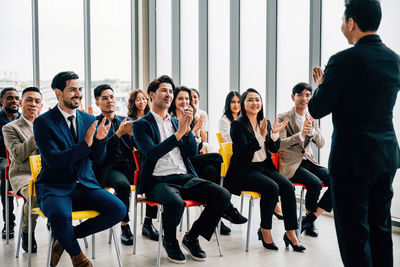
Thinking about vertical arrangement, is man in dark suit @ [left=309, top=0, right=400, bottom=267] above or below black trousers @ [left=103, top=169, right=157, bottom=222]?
above

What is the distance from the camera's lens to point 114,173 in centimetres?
381

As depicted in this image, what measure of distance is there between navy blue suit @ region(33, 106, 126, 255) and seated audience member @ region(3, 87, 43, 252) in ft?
1.49

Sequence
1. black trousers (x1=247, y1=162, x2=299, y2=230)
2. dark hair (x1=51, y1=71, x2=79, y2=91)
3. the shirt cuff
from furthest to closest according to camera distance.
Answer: the shirt cuff
black trousers (x1=247, y1=162, x2=299, y2=230)
dark hair (x1=51, y1=71, x2=79, y2=91)

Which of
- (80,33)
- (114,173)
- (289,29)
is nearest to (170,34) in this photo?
(80,33)

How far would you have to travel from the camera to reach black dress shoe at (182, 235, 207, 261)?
330 cm

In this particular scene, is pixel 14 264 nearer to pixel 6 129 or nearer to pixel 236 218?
pixel 6 129

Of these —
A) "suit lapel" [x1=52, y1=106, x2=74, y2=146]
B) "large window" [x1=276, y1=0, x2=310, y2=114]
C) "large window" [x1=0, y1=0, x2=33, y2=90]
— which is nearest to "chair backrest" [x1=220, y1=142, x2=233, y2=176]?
"suit lapel" [x1=52, y1=106, x2=74, y2=146]

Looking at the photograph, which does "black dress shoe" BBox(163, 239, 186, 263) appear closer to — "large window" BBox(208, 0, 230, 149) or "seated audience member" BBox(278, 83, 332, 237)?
"seated audience member" BBox(278, 83, 332, 237)

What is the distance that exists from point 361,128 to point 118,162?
95.8 inches

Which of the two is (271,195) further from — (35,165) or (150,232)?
(35,165)

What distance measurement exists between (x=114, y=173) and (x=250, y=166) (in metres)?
1.17

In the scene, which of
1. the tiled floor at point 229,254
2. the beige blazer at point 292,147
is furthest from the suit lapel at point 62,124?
the beige blazer at point 292,147

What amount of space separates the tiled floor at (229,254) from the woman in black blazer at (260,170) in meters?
0.15

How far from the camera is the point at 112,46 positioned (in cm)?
800
